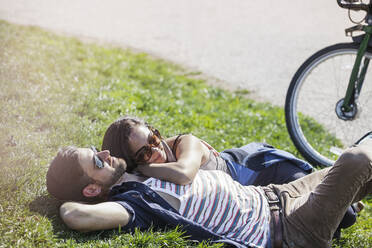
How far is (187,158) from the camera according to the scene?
2.90m

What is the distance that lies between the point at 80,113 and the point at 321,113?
2.61 metres

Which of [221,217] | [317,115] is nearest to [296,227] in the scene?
[221,217]

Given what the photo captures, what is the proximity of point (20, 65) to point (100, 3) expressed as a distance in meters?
5.44

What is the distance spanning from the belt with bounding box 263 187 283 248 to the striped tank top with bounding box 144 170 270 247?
1.8 inches

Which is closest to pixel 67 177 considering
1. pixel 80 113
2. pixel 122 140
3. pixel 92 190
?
pixel 92 190

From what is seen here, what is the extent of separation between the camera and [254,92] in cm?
622

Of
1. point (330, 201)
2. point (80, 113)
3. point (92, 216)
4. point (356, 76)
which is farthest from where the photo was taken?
point (80, 113)

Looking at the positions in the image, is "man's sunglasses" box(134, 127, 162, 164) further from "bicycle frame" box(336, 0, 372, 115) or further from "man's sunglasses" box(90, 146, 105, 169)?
"bicycle frame" box(336, 0, 372, 115)

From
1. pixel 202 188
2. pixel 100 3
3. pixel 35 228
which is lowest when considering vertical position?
pixel 35 228

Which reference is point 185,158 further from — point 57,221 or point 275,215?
point 57,221

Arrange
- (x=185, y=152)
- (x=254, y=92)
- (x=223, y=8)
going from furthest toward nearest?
(x=223, y=8) < (x=254, y=92) < (x=185, y=152)

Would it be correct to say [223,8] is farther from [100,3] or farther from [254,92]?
[254,92]

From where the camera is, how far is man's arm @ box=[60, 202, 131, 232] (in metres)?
2.45

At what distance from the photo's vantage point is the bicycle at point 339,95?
152 inches
